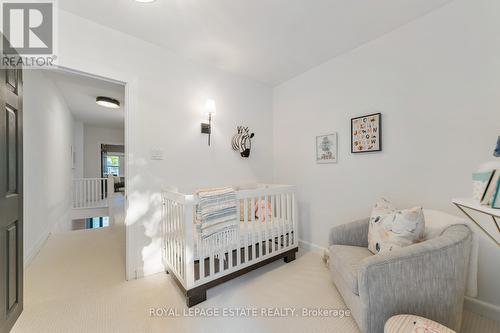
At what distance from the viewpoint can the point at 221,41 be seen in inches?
86.0

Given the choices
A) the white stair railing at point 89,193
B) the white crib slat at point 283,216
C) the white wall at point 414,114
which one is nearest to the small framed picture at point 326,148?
the white wall at point 414,114

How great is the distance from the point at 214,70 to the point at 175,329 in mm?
2741

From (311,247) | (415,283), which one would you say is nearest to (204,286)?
(415,283)

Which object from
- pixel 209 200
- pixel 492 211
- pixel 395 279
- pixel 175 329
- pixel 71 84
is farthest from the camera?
pixel 71 84

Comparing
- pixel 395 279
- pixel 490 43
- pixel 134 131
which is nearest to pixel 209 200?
pixel 134 131

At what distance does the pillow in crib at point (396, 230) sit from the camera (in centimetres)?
144

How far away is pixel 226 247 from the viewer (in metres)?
1.94

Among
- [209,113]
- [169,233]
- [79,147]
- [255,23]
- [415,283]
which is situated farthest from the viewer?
[79,147]

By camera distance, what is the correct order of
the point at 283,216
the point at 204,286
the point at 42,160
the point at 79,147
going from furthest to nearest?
the point at 79,147 → the point at 42,160 → the point at 283,216 → the point at 204,286

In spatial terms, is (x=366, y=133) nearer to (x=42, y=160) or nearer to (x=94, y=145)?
(x=42, y=160)

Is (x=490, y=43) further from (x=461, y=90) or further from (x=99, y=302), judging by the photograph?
(x=99, y=302)

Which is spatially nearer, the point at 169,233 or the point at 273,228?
the point at 169,233

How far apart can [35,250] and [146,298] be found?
205 centimetres

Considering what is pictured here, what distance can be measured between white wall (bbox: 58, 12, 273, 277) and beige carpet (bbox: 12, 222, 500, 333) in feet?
1.17
